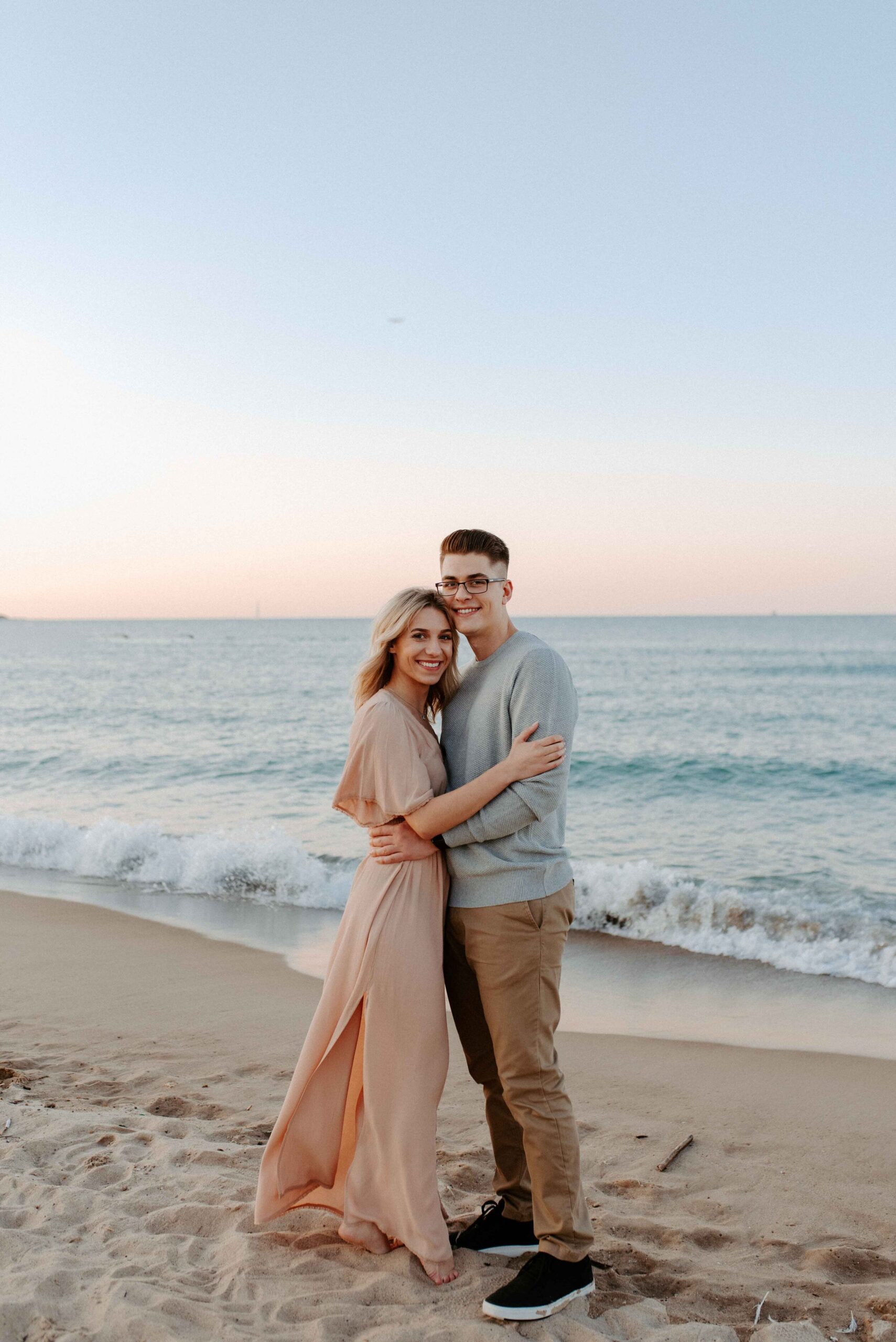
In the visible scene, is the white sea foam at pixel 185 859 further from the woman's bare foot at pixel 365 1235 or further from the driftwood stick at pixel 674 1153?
the woman's bare foot at pixel 365 1235

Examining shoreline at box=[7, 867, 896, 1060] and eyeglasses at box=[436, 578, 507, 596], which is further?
shoreline at box=[7, 867, 896, 1060]

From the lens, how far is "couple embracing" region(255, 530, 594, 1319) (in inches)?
114

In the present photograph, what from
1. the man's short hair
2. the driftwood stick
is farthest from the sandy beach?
the man's short hair

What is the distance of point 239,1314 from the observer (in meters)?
2.73

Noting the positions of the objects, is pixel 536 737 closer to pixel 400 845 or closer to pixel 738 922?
pixel 400 845

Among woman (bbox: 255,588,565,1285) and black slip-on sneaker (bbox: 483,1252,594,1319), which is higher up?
woman (bbox: 255,588,565,1285)

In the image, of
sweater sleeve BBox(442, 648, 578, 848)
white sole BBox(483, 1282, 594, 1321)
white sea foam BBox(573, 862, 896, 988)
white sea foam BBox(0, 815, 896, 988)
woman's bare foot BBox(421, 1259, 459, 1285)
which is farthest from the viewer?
white sea foam BBox(0, 815, 896, 988)

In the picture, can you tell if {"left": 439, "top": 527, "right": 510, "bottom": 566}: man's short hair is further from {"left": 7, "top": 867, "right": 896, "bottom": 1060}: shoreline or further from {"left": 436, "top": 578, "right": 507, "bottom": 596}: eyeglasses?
{"left": 7, "top": 867, "right": 896, "bottom": 1060}: shoreline

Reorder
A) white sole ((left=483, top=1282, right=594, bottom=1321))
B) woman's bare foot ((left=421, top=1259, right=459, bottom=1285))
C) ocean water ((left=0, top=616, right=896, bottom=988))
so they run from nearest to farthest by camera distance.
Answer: white sole ((left=483, top=1282, right=594, bottom=1321)), woman's bare foot ((left=421, top=1259, right=459, bottom=1285)), ocean water ((left=0, top=616, right=896, bottom=988))

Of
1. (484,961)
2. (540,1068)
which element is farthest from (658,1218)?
(484,961)

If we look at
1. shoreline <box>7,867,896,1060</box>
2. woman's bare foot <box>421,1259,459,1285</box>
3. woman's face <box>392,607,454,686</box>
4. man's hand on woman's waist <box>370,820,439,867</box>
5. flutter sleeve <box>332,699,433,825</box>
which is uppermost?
woman's face <box>392,607,454,686</box>

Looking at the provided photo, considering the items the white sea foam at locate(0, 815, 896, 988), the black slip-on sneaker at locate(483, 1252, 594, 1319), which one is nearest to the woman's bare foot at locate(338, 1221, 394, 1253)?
the black slip-on sneaker at locate(483, 1252, 594, 1319)

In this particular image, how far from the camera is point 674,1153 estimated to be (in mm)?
4039

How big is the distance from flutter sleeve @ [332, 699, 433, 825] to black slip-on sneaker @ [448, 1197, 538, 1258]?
4.69ft
